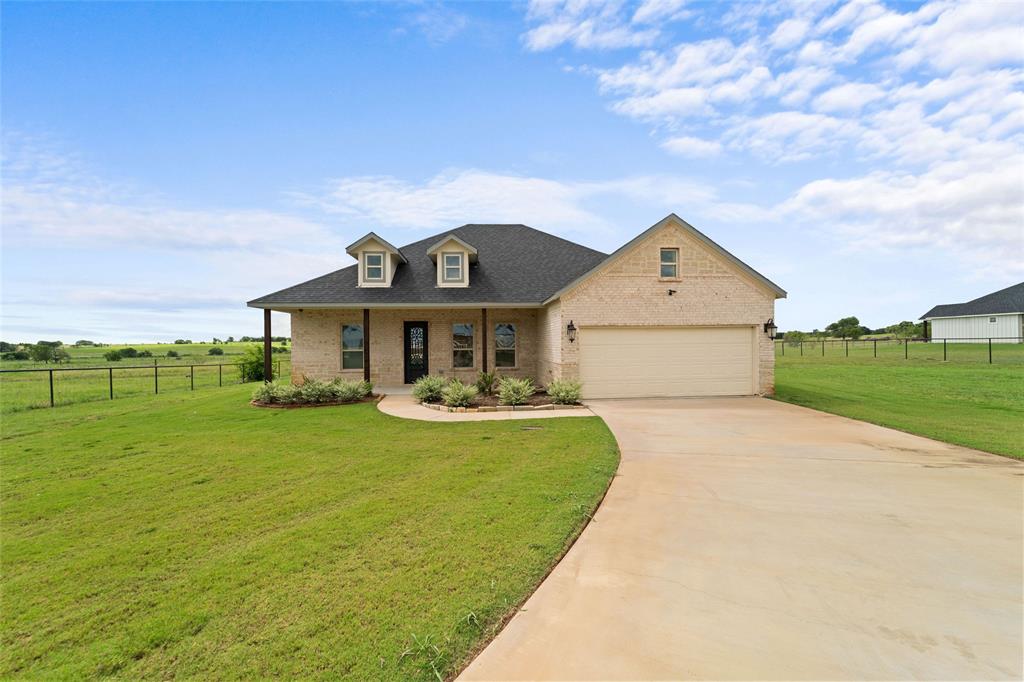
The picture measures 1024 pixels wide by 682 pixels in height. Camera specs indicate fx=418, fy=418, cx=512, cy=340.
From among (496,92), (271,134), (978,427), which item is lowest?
(978,427)

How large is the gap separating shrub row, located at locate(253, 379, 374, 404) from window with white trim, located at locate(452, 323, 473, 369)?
4125mm

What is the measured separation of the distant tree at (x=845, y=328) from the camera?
6507 cm

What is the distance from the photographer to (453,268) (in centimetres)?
1625

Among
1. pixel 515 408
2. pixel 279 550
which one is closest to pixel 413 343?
pixel 515 408

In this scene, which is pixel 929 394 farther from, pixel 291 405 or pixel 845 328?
pixel 845 328

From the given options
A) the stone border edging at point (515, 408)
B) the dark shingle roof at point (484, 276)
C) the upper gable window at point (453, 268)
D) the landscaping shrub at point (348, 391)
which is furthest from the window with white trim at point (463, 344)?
the stone border edging at point (515, 408)

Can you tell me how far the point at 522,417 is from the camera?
10.8 m

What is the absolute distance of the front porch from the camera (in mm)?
16016

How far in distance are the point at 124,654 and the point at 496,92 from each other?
16.5m

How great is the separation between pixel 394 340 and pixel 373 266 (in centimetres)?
294

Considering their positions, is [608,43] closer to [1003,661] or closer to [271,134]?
[271,134]

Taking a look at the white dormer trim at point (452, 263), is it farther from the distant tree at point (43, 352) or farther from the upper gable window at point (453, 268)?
the distant tree at point (43, 352)

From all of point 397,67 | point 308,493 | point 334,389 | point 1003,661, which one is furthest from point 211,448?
point 397,67

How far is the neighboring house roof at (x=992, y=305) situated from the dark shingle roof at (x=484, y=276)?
4086 centimetres
